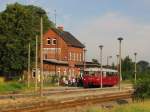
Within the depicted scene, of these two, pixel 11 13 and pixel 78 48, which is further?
pixel 78 48

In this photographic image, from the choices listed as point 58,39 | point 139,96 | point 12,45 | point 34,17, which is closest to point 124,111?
point 139,96

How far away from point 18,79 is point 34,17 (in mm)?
11877

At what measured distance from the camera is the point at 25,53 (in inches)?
Result: 3054

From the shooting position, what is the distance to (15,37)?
78688mm

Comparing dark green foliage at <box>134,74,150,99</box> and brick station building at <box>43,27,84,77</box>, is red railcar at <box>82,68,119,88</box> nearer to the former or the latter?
dark green foliage at <box>134,74,150,99</box>

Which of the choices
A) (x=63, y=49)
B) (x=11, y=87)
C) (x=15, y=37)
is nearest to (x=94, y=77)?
(x=11, y=87)

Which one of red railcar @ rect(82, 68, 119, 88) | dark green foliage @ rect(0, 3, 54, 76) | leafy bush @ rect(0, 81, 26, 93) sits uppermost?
dark green foliage @ rect(0, 3, 54, 76)

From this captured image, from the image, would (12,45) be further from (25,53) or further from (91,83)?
(91,83)

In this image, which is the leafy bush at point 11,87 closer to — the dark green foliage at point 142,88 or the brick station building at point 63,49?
the dark green foliage at point 142,88

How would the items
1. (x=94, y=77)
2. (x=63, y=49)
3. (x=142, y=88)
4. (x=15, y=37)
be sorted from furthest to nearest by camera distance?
(x=63, y=49) < (x=15, y=37) < (x=94, y=77) < (x=142, y=88)

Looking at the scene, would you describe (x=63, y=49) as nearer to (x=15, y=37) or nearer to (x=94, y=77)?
(x=15, y=37)

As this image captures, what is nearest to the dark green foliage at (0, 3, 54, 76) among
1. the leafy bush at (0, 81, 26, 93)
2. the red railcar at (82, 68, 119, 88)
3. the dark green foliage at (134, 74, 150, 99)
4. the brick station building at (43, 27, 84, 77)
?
the red railcar at (82, 68, 119, 88)

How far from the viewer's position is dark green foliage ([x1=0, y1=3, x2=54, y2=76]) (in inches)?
3039

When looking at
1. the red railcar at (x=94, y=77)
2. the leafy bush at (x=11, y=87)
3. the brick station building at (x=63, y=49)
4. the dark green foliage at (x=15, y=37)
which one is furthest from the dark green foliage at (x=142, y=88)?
the brick station building at (x=63, y=49)
